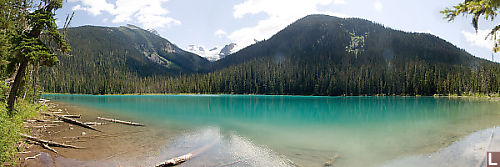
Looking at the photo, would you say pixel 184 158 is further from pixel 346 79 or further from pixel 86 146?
pixel 346 79

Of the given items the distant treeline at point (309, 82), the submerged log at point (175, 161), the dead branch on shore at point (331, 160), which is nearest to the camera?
the submerged log at point (175, 161)

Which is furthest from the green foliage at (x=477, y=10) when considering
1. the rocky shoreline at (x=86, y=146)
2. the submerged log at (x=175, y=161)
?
the rocky shoreline at (x=86, y=146)

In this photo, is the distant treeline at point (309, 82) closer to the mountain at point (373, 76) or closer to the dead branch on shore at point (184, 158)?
the mountain at point (373, 76)

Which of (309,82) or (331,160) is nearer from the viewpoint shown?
(331,160)

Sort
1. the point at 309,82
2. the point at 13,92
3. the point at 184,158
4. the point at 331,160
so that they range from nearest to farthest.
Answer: the point at 184,158
the point at 331,160
the point at 13,92
the point at 309,82

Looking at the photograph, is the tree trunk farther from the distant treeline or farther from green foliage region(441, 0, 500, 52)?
the distant treeline

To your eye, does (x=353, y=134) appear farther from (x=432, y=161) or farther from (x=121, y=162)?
(x=121, y=162)

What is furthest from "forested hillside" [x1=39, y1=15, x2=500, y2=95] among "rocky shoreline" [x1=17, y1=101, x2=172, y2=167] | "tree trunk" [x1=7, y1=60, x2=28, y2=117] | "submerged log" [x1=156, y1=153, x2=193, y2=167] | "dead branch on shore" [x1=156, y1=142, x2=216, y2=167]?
"submerged log" [x1=156, y1=153, x2=193, y2=167]

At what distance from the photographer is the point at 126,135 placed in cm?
1595

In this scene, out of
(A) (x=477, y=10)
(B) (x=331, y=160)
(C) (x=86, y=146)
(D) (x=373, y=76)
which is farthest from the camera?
(D) (x=373, y=76)

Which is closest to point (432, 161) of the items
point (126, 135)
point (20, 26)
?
point (126, 135)

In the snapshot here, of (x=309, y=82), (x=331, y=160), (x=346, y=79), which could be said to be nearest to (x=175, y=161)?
(x=331, y=160)

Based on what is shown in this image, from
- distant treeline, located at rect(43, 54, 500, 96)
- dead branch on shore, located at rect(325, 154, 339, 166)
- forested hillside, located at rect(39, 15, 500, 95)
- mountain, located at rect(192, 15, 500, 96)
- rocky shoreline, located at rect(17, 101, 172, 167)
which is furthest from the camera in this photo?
distant treeline, located at rect(43, 54, 500, 96)

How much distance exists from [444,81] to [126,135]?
112m
